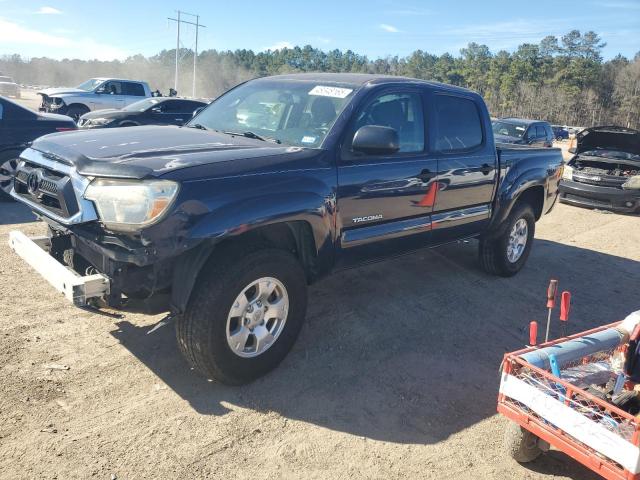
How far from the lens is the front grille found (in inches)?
123

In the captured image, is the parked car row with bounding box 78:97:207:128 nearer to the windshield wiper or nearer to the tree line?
the windshield wiper

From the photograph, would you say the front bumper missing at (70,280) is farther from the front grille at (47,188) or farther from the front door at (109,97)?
the front door at (109,97)

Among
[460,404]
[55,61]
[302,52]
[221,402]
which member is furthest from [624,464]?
[55,61]

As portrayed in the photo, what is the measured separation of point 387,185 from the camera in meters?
4.11

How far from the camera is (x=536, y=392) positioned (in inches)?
109

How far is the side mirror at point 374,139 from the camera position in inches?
145

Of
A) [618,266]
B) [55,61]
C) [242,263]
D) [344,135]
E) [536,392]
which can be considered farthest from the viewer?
[55,61]

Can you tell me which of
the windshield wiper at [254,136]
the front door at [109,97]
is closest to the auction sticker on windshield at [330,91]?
the windshield wiper at [254,136]

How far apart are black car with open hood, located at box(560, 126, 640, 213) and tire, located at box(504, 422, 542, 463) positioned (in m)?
9.17

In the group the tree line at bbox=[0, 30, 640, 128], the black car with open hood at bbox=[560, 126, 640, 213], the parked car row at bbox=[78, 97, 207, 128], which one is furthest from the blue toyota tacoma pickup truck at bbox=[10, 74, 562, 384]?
the tree line at bbox=[0, 30, 640, 128]

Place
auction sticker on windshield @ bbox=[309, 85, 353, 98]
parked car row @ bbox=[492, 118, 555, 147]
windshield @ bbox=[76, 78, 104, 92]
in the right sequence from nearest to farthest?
1. auction sticker on windshield @ bbox=[309, 85, 353, 98]
2. parked car row @ bbox=[492, 118, 555, 147]
3. windshield @ bbox=[76, 78, 104, 92]

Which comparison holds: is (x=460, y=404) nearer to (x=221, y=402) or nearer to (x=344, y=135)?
(x=221, y=402)

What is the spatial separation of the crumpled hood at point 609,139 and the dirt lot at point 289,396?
679 cm

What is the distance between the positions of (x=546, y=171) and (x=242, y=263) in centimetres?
438
